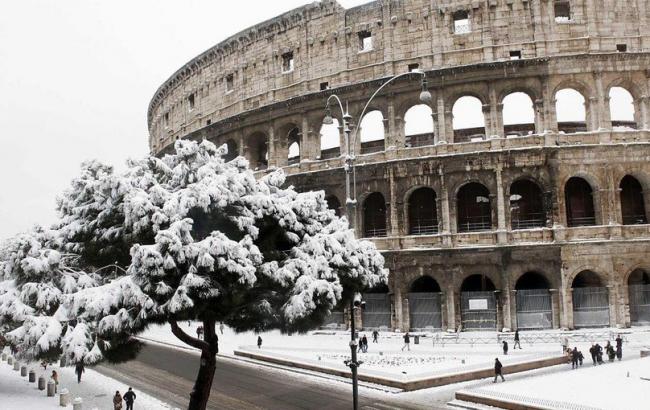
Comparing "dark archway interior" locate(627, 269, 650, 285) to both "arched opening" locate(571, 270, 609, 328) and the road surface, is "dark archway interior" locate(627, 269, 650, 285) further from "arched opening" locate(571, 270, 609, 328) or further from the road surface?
the road surface

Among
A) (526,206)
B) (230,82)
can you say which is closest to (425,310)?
(526,206)

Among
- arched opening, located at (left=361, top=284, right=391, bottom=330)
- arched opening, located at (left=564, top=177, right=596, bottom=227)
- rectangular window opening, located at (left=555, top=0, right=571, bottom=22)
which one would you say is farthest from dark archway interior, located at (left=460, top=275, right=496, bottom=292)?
rectangular window opening, located at (left=555, top=0, right=571, bottom=22)

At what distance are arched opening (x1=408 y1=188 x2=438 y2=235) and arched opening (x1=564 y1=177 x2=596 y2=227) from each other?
250 inches

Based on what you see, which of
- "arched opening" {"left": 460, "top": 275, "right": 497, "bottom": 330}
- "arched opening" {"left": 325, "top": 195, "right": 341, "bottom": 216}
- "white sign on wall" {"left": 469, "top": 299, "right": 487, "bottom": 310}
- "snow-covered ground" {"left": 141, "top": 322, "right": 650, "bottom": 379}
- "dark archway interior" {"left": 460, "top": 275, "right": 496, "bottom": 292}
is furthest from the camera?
"arched opening" {"left": 325, "top": 195, "right": 341, "bottom": 216}

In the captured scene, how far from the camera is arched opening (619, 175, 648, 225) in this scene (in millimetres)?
28594

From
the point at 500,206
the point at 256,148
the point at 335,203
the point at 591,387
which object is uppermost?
the point at 256,148

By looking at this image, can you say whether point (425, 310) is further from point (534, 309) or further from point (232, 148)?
point (232, 148)

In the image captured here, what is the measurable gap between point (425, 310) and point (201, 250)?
19.6m

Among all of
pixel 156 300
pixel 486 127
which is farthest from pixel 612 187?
pixel 156 300

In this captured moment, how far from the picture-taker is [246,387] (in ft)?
62.6

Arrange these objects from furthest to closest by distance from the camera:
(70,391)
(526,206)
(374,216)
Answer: (374,216), (526,206), (70,391)

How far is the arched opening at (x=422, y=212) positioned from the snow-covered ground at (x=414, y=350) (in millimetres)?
5448

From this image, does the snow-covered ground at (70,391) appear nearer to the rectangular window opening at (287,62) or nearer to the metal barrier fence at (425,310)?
the metal barrier fence at (425,310)

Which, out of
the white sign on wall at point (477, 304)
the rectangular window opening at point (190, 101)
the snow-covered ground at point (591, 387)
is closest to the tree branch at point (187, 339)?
the snow-covered ground at point (591, 387)
